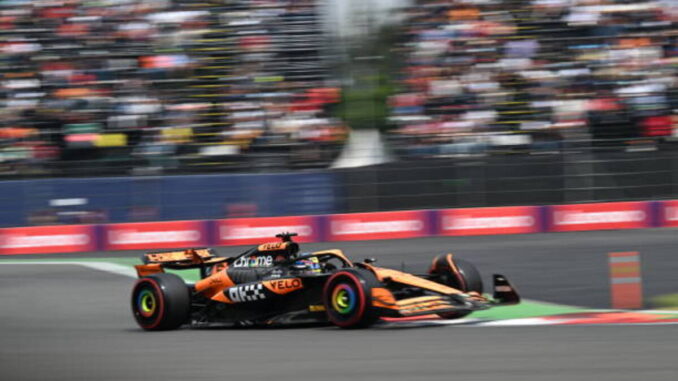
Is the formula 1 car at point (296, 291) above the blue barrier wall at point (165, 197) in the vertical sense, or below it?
below

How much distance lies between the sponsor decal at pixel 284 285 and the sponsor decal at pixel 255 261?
0.36 meters

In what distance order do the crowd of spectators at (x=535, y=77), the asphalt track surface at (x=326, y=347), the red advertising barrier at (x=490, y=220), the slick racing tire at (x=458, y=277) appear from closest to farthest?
1. the asphalt track surface at (x=326, y=347)
2. the slick racing tire at (x=458, y=277)
3. the red advertising barrier at (x=490, y=220)
4. the crowd of spectators at (x=535, y=77)

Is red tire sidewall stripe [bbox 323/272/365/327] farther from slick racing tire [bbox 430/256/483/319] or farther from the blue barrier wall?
the blue barrier wall

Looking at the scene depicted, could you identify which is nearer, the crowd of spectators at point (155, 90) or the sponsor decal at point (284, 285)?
the sponsor decal at point (284, 285)

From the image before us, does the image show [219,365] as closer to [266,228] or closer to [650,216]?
[266,228]

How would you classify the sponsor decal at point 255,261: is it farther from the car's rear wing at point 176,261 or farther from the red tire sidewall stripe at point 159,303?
the red tire sidewall stripe at point 159,303

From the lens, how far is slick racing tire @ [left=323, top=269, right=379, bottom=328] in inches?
356

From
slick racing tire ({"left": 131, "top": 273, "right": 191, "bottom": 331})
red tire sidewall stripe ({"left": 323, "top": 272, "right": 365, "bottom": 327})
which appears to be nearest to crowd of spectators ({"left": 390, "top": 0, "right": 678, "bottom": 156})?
slick racing tire ({"left": 131, "top": 273, "right": 191, "bottom": 331})

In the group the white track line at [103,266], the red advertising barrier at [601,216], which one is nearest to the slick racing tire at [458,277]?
the white track line at [103,266]

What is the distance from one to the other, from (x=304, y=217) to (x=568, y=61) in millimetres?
5776

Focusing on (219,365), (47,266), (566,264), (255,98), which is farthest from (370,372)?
(255,98)

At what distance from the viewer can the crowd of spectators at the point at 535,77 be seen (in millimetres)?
19844

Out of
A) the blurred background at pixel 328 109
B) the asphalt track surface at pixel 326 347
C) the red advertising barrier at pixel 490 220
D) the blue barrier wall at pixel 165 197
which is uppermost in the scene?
the blurred background at pixel 328 109

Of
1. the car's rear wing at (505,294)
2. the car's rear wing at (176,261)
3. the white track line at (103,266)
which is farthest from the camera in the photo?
the white track line at (103,266)
